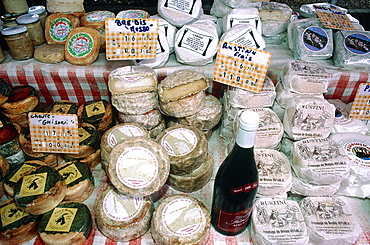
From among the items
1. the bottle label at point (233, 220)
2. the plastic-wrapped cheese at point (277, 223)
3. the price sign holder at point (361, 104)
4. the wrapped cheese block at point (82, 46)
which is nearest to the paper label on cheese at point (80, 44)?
the wrapped cheese block at point (82, 46)

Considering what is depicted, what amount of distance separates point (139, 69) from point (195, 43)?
516 millimetres

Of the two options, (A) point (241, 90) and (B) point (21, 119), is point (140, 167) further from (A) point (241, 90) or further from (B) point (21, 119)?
(B) point (21, 119)

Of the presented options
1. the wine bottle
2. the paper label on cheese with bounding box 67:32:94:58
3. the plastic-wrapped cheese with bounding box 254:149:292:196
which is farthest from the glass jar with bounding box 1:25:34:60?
the plastic-wrapped cheese with bounding box 254:149:292:196

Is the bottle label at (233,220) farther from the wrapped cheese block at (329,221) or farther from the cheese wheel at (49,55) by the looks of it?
the cheese wheel at (49,55)

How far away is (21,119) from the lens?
2129 millimetres

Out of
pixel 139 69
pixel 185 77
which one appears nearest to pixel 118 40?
pixel 139 69

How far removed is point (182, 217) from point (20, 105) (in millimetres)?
1510

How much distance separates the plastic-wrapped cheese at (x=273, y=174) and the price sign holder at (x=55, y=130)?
4.07 ft

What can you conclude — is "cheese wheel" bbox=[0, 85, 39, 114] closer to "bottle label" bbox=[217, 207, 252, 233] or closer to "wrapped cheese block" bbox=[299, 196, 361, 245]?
"bottle label" bbox=[217, 207, 252, 233]

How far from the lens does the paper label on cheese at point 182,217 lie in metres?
1.47

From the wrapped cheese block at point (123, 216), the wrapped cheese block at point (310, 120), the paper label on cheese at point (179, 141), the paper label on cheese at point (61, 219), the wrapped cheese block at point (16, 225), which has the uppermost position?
the wrapped cheese block at point (310, 120)

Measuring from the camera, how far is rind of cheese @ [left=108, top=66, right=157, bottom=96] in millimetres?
1896

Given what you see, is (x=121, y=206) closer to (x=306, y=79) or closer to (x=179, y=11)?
(x=306, y=79)

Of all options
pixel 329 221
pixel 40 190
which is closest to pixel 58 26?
pixel 40 190
